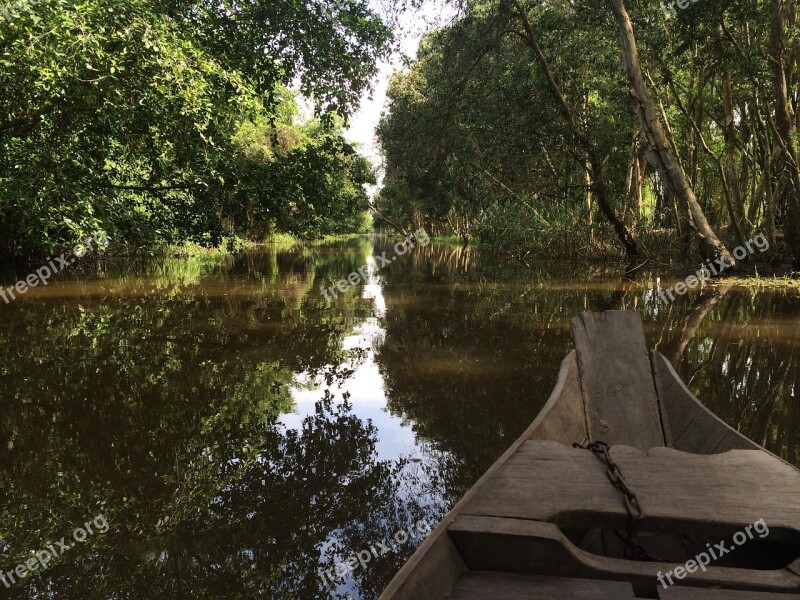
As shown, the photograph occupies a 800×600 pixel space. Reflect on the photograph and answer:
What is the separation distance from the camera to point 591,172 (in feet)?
54.3

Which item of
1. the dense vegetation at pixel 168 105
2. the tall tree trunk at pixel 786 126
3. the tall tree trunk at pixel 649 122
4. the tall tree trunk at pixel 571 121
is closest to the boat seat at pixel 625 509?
the dense vegetation at pixel 168 105

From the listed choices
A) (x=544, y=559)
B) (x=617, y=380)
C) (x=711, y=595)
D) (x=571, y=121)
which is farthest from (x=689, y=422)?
(x=571, y=121)

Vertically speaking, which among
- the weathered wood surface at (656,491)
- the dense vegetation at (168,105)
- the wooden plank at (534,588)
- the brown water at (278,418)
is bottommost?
the brown water at (278,418)

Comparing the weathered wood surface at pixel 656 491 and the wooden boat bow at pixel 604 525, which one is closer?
the wooden boat bow at pixel 604 525

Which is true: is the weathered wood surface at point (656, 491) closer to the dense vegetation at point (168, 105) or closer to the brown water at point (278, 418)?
the brown water at point (278, 418)

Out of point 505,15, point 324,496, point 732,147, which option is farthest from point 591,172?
point 324,496

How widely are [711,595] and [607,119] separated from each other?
16586mm

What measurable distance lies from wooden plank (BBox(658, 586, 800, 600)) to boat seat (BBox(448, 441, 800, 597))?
0.13ft

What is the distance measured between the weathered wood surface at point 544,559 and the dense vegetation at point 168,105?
8.90 meters

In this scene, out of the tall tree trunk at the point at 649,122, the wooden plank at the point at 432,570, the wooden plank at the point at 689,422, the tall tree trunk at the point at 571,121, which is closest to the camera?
the wooden plank at the point at 432,570

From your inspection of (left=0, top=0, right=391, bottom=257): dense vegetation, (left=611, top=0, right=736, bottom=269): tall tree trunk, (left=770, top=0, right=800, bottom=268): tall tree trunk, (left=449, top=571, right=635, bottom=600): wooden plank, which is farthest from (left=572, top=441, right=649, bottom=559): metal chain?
(left=770, top=0, right=800, bottom=268): tall tree trunk

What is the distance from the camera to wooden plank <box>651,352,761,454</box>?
264 centimetres

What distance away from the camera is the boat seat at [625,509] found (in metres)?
1.69

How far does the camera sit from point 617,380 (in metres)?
3.62
